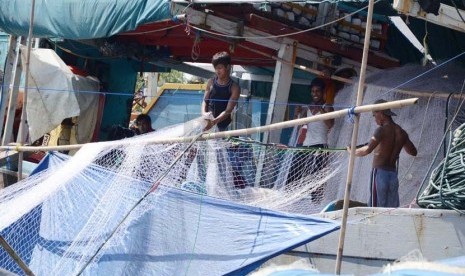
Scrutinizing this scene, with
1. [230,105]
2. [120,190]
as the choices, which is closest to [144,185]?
[120,190]

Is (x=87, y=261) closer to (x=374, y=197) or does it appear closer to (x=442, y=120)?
(x=374, y=197)

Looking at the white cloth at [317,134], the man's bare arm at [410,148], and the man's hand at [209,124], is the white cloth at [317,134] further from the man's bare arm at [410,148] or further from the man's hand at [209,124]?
the man's hand at [209,124]

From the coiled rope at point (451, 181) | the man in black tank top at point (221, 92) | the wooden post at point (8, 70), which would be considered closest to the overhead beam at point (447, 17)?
the coiled rope at point (451, 181)

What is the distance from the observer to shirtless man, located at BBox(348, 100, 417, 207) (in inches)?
329

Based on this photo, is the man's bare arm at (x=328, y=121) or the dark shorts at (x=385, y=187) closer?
the dark shorts at (x=385, y=187)

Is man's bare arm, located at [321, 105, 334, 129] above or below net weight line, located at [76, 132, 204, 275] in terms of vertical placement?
above

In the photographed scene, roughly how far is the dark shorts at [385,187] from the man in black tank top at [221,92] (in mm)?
1747

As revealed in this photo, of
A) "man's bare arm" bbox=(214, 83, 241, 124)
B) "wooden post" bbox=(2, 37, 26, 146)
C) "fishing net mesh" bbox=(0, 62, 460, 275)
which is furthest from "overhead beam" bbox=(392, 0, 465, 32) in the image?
"wooden post" bbox=(2, 37, 26, 146)

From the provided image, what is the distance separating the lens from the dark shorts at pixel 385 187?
27.5 ft

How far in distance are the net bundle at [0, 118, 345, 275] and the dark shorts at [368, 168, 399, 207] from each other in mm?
448

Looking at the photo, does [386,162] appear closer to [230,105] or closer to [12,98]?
[230,105]

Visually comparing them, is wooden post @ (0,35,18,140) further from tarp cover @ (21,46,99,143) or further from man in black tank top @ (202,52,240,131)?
man in black tank top @ (202,52,240,131)

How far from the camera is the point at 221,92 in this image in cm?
958

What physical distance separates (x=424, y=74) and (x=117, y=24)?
3.53 m
